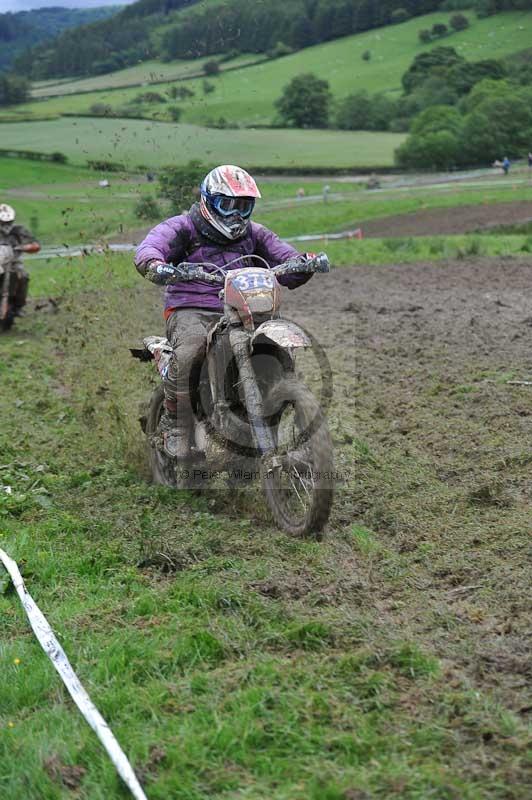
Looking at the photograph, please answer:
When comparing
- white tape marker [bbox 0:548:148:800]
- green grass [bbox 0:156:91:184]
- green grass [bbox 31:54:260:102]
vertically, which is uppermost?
green grass [bbox 31:54:260:102]

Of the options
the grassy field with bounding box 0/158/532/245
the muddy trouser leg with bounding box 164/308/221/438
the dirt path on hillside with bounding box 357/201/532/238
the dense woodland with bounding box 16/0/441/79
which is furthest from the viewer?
the dirt path on hillside with bounding box 357/201/532/238

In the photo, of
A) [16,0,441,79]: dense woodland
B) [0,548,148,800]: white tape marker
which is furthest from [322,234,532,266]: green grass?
[0,548,148,800]: white tape marker

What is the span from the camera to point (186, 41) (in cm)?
1353

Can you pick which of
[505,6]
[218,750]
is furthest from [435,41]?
[218,750]

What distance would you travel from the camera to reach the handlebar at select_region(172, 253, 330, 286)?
7.06 meters

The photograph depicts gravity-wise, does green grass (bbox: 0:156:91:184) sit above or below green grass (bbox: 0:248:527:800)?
above

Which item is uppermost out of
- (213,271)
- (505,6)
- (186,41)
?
(505,6)

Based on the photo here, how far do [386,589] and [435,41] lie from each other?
85042 millimetres

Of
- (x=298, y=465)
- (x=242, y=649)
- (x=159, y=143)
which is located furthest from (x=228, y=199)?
(x=159, y=143)

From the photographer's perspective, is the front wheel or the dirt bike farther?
the dirt bike

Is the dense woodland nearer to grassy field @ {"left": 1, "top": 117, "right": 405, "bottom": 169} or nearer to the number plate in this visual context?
grassy field @ {"left": 1, "top": 117, "right": 405, "bottom": 169}

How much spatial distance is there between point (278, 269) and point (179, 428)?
149cm

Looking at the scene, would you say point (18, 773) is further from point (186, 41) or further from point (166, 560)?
point (186, 41)

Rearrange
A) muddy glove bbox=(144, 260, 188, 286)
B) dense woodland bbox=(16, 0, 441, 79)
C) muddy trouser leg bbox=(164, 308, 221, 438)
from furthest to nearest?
dense woodland bbox=(16, 0, 441, 79) < muddy trouser leg bbox=(164, 308, 221, 438) < muddy glove bbox=(144, 260, 188, 286)
